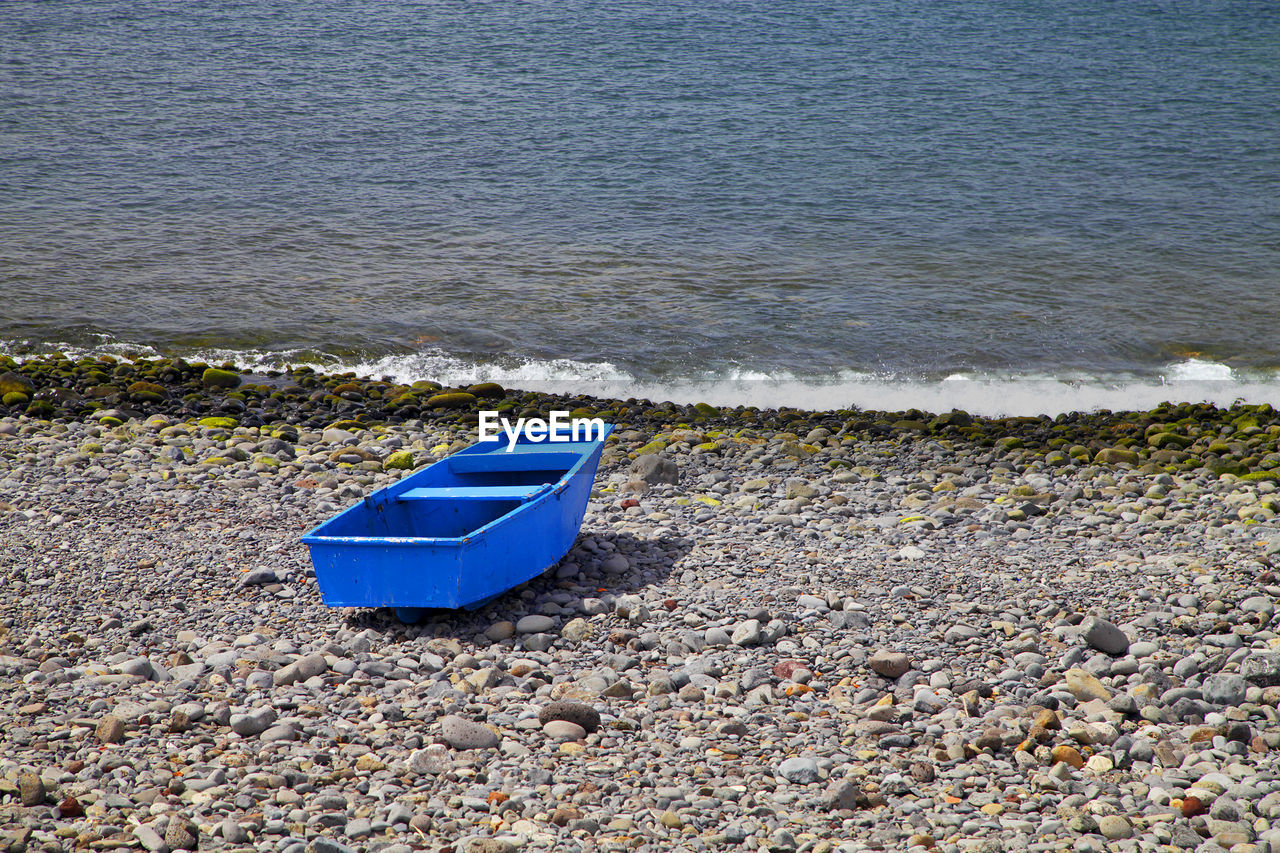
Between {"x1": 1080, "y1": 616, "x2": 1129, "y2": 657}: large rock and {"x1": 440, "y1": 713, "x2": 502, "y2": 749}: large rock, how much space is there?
3462 mm

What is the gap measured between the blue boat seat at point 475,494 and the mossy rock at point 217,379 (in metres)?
6.20

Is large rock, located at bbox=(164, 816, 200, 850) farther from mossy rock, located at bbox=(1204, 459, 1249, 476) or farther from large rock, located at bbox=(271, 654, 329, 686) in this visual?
mossy rock, located at bbox=(1204, 459, 1249, 476)

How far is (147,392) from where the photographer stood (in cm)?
1129

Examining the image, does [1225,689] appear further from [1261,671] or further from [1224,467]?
[1224,467]

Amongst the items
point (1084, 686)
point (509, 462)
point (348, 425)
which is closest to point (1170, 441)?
point (1084, 686)

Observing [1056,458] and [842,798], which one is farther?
[1056,458]

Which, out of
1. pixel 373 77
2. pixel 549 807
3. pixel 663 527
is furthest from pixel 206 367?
pixel 373 77

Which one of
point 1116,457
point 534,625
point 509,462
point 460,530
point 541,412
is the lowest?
point 541,412

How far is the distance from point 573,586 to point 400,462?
3195 millimetres

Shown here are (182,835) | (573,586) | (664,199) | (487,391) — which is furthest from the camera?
(664,199)

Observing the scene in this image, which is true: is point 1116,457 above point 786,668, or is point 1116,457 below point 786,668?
below

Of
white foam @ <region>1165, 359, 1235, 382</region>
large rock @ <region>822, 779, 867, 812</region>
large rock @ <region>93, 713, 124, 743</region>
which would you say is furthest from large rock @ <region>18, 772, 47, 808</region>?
white foam @ <region>1165, 359, 1235, 382</region>

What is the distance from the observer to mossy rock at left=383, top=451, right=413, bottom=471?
9289mm

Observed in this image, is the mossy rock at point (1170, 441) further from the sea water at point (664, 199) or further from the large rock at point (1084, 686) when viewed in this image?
the large rock at point (1084, 686)
